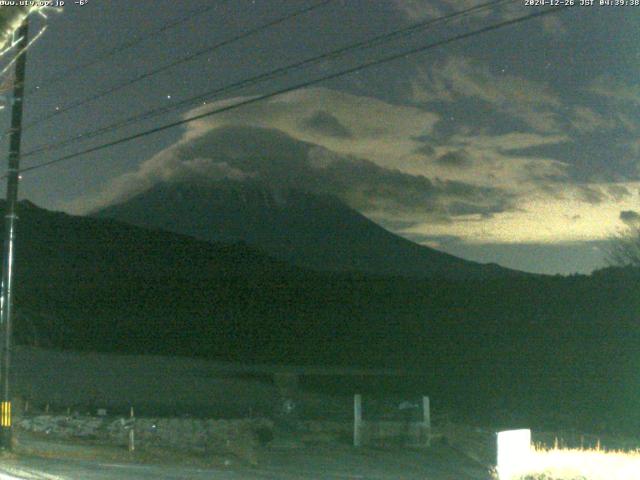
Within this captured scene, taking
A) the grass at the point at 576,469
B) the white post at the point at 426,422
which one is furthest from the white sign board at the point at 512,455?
the white post at the point at 426,422

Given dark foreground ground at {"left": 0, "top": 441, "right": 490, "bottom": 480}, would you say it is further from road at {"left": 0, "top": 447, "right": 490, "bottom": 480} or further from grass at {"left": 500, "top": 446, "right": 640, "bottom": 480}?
grass at {"left": 500, "top": 446, "right": 640, "bottom": 480}

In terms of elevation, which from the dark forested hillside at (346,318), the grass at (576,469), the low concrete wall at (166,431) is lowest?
the low concrete wall at (166,431)

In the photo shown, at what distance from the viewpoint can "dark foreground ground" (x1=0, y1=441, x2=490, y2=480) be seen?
15.5m

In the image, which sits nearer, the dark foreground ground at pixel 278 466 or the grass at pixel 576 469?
the grass at pixel 576 469

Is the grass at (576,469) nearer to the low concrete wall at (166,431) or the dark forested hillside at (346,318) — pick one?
the low concrete wall at (166,431)

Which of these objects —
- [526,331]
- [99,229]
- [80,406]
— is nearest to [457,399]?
[80,406]

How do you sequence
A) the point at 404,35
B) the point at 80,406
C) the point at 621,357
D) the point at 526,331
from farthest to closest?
the point at 526,331 → the point at 621,357 → the point at 80,406 → the point at 404,35

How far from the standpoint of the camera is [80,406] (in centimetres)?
3653

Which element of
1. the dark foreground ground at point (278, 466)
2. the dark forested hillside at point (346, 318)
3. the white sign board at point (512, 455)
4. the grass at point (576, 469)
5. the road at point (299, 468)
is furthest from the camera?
the dark forested hillside at point (346, 318)

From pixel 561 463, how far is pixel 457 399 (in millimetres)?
37104

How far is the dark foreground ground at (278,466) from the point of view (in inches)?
609

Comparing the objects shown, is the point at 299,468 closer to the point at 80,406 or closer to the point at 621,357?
the point at 80,406

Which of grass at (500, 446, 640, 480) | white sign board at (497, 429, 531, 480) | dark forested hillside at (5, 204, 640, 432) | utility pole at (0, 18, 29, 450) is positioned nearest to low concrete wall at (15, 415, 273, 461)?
utility pole at (0, 18, 29, 450)

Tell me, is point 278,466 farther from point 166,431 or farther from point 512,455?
point 166,431
